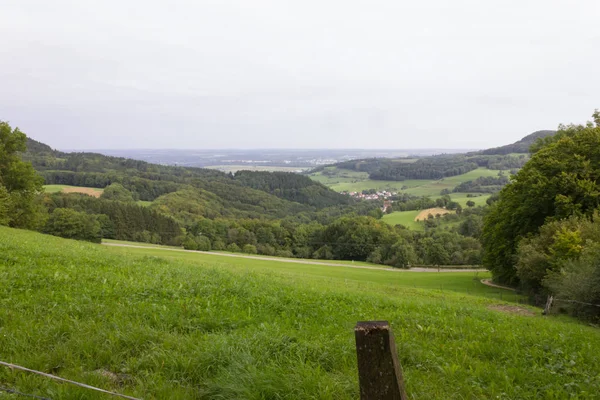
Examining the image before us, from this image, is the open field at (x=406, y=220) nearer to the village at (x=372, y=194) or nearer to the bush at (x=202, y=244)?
the bush at (x=202, y=244)

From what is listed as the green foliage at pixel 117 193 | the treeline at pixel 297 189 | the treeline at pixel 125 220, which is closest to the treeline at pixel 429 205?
the treeline at pixel 297 189

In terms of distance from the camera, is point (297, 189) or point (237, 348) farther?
point (297, 189)

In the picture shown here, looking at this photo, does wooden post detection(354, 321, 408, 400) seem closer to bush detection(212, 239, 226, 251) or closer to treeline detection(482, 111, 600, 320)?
treeline detection(482, 111, 600, 320)

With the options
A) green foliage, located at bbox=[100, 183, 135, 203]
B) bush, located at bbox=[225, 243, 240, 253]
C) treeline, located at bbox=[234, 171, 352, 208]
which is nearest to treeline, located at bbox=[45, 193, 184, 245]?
bush, located at bbox=[225, 243, 240, 253]

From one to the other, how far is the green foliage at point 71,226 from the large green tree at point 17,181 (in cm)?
2160

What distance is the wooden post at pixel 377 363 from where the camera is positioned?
7.95ft

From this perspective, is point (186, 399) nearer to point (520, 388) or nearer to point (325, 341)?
point (325, 341)

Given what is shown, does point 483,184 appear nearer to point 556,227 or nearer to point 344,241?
point 344,241

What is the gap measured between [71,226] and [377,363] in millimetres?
68860

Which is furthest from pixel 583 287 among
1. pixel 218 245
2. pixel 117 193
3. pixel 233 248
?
pixel 117 193

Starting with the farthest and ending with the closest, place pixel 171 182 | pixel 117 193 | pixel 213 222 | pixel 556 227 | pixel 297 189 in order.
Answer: pixel 297 189 → pixel 171 182 → pixel 117 193 → pixel 213 222 → pixel 556 227

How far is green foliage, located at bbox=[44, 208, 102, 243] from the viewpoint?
59406 mm

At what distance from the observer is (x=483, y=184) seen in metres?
166

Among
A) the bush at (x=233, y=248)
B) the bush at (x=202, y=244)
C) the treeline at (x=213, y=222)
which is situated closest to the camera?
the treeline at (x=213, y=222)
